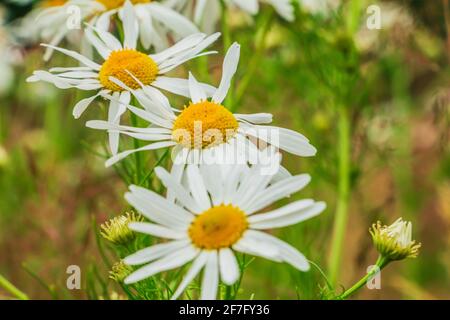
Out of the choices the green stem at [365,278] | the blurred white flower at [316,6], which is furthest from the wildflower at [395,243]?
the blurred white flower at [316,6]

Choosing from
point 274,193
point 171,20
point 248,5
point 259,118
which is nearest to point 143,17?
point 171,20

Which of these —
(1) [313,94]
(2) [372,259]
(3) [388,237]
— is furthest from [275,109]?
(3) [388,237]

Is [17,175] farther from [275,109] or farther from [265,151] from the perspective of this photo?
[265,151]

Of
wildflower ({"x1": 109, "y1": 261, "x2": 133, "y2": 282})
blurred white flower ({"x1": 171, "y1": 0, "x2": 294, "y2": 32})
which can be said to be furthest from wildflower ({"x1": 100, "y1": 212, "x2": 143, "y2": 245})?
blurred white flower ({"x1": 171, "y1": 0, "x2": 294, "y2": 32})

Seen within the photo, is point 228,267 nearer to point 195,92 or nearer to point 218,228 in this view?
point 218,228

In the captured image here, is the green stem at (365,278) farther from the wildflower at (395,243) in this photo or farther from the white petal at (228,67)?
the white petal at (228,67)

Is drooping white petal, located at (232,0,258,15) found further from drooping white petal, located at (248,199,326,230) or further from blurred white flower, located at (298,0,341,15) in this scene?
drooping white petal, located at (248,199,326,230)
